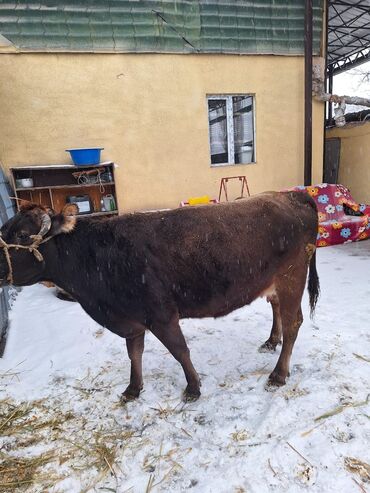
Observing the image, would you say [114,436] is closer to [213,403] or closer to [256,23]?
[213,403]

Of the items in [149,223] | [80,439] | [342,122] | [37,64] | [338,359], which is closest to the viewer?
[80,439]

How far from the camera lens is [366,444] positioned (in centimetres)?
197

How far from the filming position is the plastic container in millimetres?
6066

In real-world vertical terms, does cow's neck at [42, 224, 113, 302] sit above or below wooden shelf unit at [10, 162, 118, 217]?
below

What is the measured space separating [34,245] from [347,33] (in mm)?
13617

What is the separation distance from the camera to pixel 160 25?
264 inches

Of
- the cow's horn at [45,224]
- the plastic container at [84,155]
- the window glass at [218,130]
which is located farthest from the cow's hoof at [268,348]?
the window glass at [218,130]

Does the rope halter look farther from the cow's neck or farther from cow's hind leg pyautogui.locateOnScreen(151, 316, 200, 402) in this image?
cow's hind leg pyautogui.locateOnScreen(151, 316, 200, 402)

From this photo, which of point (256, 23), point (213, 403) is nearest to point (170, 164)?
point (256, 23)

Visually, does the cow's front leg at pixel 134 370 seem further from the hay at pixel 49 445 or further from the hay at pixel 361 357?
the hay at pixel 361 357

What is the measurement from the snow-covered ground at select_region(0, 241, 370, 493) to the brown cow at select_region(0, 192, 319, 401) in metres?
0.25

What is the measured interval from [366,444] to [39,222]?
2.49 meters

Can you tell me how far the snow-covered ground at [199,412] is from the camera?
1.88m

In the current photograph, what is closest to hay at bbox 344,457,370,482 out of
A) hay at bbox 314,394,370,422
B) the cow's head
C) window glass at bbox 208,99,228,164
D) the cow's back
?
hay at bbox 314,394,370,422
